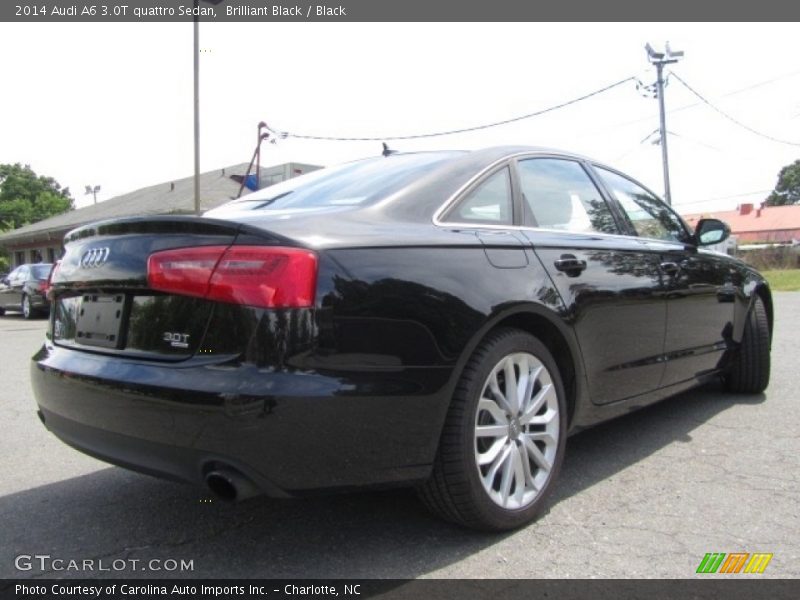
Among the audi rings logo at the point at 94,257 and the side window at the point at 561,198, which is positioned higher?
the side window at the point at 561,198

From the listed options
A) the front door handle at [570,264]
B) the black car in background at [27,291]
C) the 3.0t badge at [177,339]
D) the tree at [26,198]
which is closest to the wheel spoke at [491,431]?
the front door handle at [570,264]

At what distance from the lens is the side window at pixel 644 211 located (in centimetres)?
383

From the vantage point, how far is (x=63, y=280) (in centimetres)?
280

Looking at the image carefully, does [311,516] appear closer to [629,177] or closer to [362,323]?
[362,323]

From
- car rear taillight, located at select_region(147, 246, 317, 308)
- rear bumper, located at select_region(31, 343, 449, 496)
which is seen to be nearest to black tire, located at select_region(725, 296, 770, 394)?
rear bumper, located at select_region(31, 343, 449, 496)

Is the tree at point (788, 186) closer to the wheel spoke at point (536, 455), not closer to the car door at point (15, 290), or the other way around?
the car door at point (15, 290)

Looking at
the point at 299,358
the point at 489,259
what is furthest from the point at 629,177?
the point at 299,358

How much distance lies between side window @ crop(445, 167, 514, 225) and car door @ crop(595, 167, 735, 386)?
38.3 inches

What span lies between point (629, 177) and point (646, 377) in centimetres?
125

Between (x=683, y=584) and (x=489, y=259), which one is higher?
(x=489, y=259)

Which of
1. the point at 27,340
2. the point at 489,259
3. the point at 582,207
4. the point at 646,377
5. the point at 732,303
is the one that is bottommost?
the point at 27,340

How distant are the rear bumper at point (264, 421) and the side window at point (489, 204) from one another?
2.33ft

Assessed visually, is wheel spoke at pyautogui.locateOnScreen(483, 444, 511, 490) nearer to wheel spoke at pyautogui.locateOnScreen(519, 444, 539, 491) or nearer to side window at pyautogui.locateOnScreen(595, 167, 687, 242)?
wheel spoke at pyautogui.locateOnScreen(519, 444, 539, 491)

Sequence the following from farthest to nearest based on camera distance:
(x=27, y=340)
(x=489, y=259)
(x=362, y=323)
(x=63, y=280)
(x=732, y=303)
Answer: (x=27, y=340)
(x=732, y=303)
(x=63, y=280)
(x=489, y=259)
(x=362, y=323)
